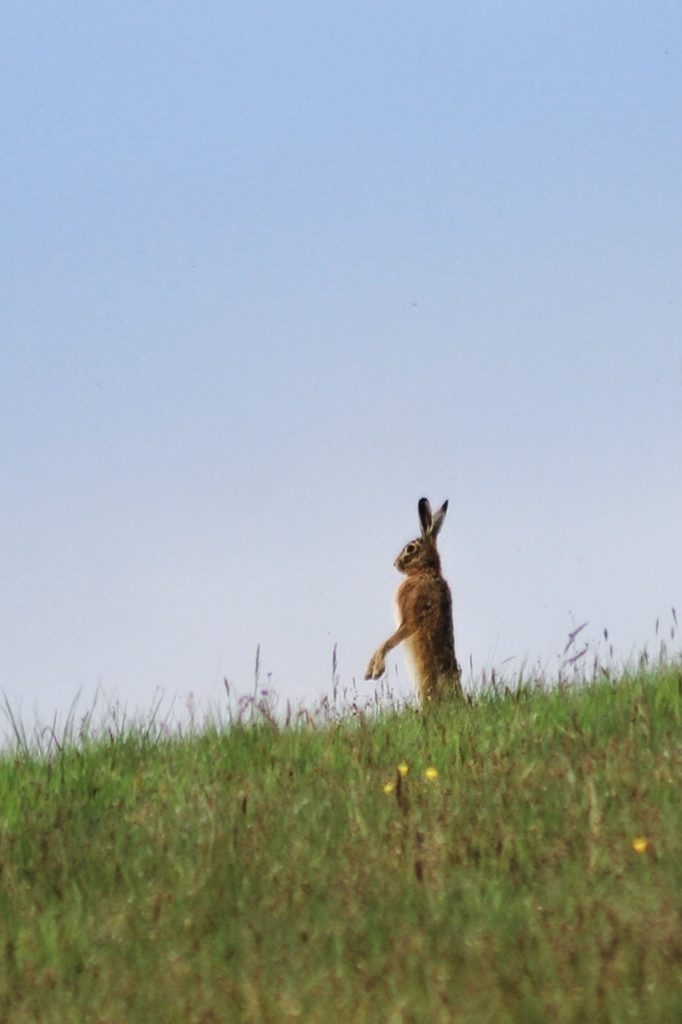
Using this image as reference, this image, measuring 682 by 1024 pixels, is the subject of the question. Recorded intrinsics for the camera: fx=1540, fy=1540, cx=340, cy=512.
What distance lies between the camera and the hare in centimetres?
1058

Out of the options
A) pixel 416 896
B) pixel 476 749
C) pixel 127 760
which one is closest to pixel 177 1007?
pixel 416 896

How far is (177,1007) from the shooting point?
4984 millimetres

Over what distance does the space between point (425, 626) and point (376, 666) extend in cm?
47

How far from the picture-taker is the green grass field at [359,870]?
4875 mm

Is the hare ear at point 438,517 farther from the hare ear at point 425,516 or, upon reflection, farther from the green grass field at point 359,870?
the green grass field at point 359,870

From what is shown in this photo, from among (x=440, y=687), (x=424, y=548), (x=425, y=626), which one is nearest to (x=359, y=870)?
(x=440, y=687)

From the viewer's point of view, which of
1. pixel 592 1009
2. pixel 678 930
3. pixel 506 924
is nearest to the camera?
pixel 592 1009

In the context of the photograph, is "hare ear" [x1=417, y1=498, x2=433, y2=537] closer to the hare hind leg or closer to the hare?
the hare

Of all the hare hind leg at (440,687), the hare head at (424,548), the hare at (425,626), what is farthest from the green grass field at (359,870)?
the hare head at (424,548)

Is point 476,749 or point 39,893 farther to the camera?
point 476,749

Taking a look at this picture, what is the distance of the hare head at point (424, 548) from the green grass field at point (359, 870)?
274cm

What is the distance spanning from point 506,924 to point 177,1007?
1.16 m

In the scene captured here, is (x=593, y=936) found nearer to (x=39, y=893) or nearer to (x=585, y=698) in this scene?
(x=39, y=893)

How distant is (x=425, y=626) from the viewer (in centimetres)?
1070
